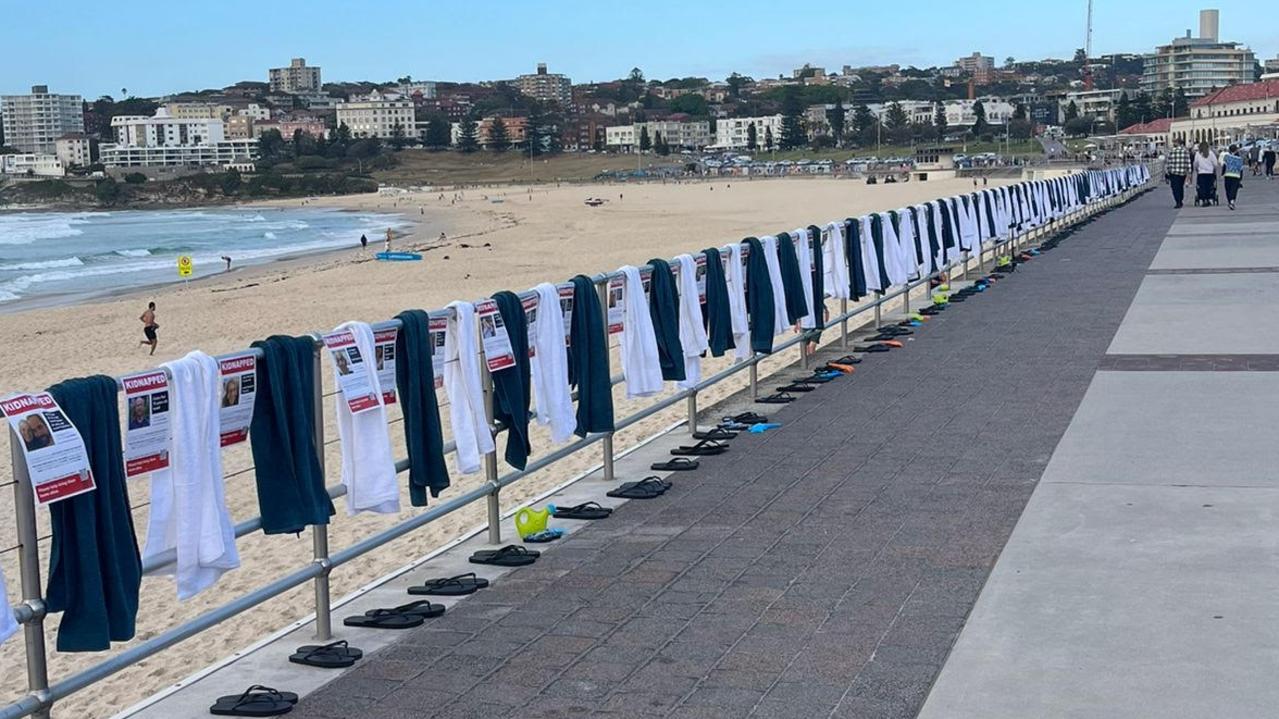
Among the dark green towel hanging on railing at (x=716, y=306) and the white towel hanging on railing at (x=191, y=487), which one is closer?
the white towel hanging on railing at (x=191, y=487)

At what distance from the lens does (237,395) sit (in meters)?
5.62

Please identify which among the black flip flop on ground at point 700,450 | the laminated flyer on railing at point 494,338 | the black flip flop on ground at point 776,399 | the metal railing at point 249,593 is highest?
the laminated flyer on railing at point 494,338

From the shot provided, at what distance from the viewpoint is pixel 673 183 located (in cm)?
15088

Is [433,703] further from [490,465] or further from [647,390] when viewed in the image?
[647,390]

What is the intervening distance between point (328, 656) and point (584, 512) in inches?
95.1

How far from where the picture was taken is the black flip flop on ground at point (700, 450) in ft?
31.6

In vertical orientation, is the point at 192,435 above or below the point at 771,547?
above

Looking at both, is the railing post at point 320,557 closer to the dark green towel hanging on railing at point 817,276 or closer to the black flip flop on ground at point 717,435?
the black flip flop on ground at point 717,435

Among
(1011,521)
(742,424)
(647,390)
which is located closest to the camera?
(1011,521)

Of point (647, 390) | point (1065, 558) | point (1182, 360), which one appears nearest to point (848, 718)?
point (1065, 558)

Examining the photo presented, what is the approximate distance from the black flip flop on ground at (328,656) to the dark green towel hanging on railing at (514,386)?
180cm

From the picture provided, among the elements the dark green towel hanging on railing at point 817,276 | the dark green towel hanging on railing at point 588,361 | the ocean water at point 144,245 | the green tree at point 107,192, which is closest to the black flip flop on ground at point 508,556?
the dark green towel hanging on railing at point 588,361

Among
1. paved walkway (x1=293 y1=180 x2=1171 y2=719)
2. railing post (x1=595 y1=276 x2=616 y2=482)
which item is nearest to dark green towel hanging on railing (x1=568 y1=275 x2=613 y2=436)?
railing post (x1=595 y1=276 x2=616 y2=482)

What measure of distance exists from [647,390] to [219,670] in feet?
12.6
